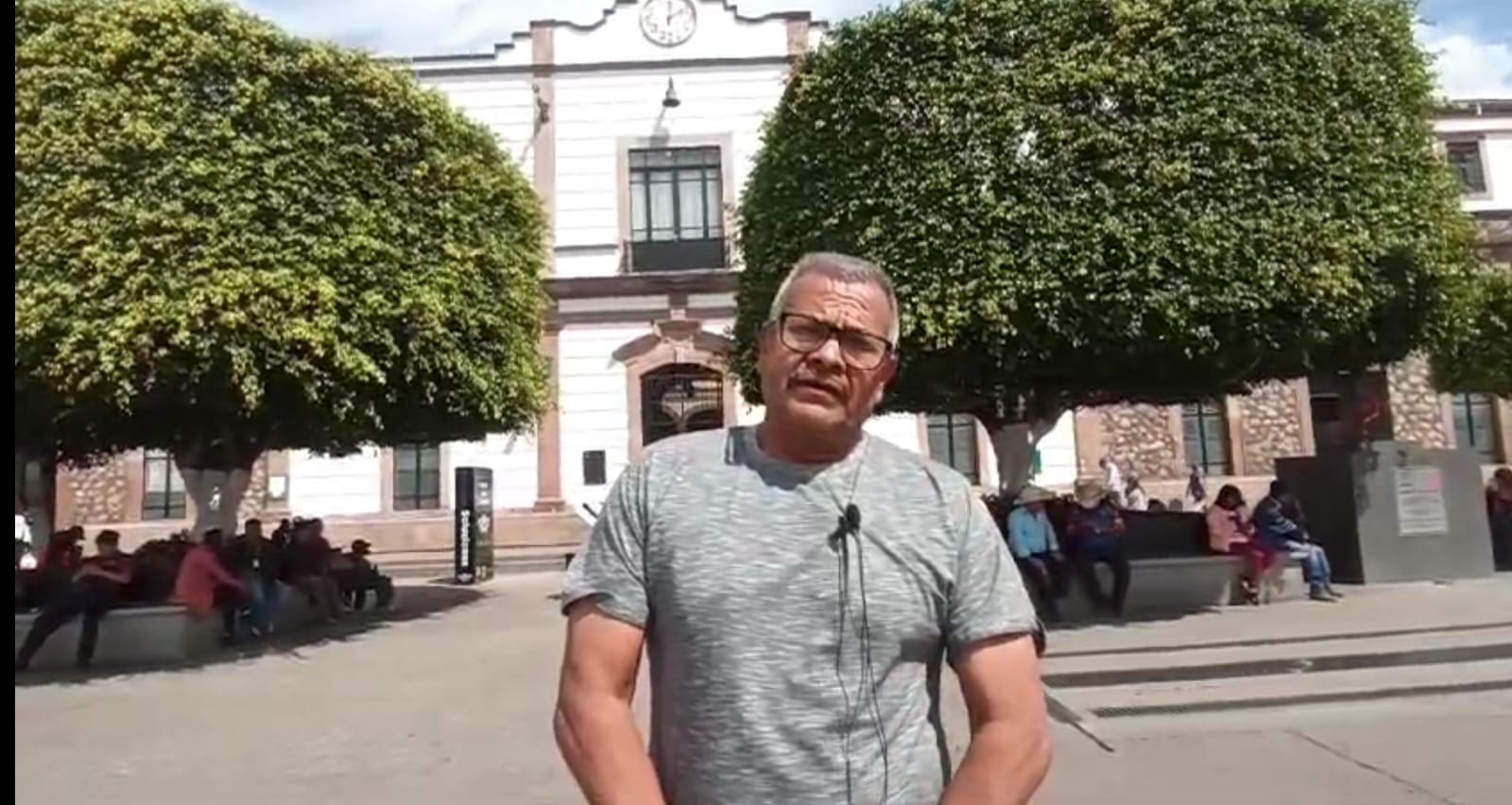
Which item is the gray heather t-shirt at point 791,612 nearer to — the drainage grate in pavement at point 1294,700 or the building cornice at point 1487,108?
the drainage grate in pavement at point 1294,700

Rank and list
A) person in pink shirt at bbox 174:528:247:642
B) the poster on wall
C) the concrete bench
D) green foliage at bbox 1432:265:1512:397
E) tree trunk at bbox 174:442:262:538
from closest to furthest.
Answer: the concrete bench → person in pink shirt at bbox 174:528:247:642 → tree trunk at bbox 174:442:262:538 → the poster on wall → green foliage at bbox 1432:265:1512:397

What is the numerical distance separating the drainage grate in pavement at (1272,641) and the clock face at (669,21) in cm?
1828

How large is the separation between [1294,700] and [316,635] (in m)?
9.91

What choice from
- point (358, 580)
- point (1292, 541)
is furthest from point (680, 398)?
point (1292, 541)

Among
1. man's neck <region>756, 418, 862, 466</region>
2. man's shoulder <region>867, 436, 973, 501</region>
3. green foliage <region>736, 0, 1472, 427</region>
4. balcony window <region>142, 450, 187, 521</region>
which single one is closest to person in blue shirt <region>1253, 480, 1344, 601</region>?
green foliage <region>736, 0, 1472, 427</region>

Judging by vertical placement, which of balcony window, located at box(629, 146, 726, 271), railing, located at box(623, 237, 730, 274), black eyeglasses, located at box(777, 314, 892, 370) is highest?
balcony window, located at box(629, 146, 726, 271)

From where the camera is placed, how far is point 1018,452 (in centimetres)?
1334

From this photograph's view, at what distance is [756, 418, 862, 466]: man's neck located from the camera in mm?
2010

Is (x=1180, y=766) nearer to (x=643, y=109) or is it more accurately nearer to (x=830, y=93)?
(x=830, y=93)

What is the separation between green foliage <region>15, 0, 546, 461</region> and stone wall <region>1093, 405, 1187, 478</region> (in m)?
15.5

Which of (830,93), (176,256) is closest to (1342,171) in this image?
(830,93)

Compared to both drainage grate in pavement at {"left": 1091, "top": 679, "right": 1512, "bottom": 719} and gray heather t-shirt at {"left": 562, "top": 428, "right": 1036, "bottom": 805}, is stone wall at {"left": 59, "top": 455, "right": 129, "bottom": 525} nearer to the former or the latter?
drainage grate in pavement at {"left": 1091, "top": 679, "right": 1512, "bottom": 719}

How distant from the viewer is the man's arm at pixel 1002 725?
6.17 feet

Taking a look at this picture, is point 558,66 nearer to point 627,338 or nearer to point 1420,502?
point 627,338
